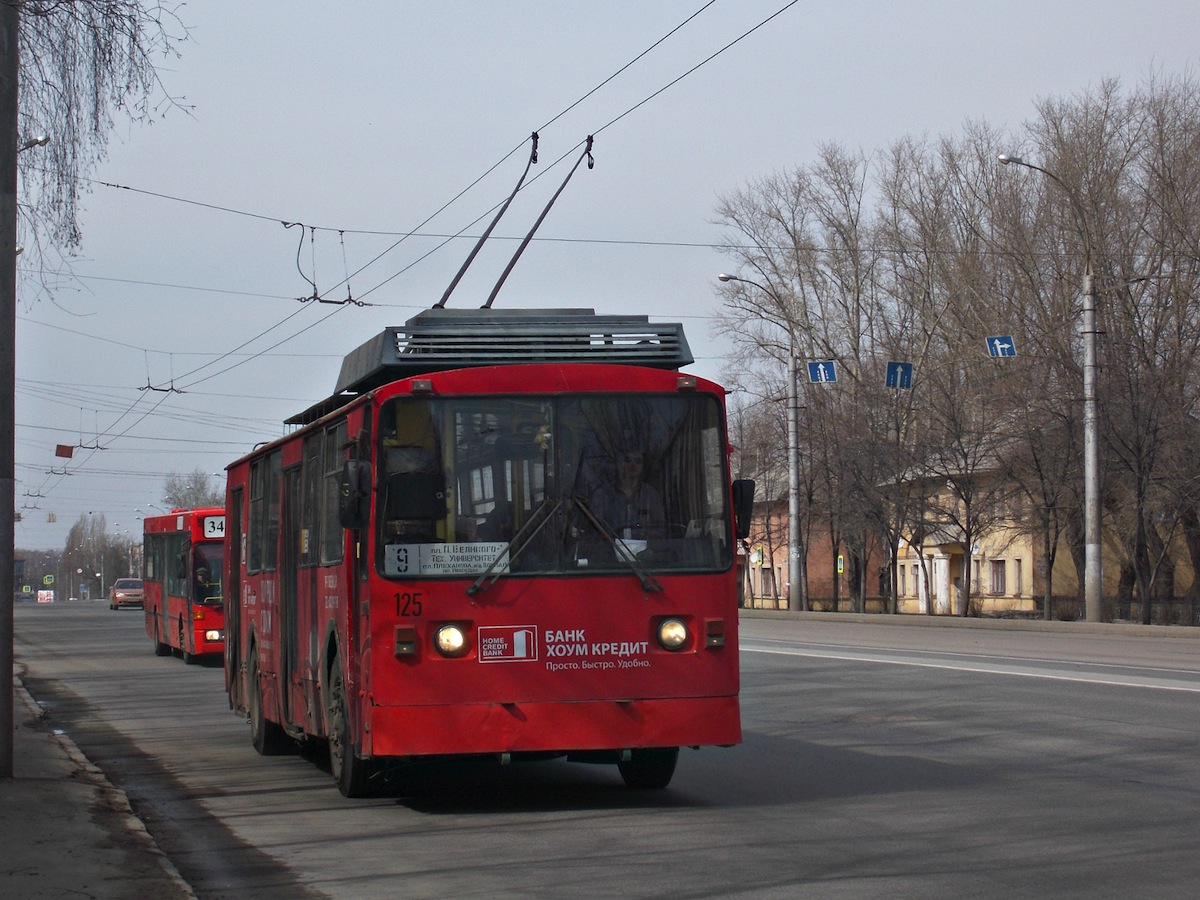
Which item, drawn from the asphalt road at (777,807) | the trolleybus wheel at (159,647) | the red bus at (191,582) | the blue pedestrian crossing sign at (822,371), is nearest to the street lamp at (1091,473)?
the blue pedestrian crossing sign at (822,371)

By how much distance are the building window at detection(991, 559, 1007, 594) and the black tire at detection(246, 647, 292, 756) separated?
5852 centimetres

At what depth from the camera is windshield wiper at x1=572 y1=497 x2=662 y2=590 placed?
966 cm

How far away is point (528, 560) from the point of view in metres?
9.59

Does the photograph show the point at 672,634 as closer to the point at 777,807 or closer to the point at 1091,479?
the point at 777,807

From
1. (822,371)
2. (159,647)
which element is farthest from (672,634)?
(822,371)

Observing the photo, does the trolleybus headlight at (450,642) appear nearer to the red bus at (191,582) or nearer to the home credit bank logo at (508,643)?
the home credit bank logo at (508,643)

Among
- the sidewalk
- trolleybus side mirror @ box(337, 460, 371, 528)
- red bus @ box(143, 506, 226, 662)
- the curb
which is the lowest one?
the curb

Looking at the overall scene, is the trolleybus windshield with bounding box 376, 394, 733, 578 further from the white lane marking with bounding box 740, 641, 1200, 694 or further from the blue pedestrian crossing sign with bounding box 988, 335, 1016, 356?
the blue pedestrian crossing sign with bounding box 988, 335, 1016, 356

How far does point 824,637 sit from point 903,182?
1218 inches

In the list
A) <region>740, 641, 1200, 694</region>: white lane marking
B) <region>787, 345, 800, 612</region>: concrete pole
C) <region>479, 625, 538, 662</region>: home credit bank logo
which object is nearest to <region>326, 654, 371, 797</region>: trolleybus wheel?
<region>479, 625, 538, 662</region>: home credit bank logo

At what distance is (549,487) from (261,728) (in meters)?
5.54

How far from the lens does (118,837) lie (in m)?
8.45

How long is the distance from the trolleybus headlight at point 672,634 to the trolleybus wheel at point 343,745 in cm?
214

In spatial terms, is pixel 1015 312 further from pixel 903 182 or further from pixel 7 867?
pixel 7 867
